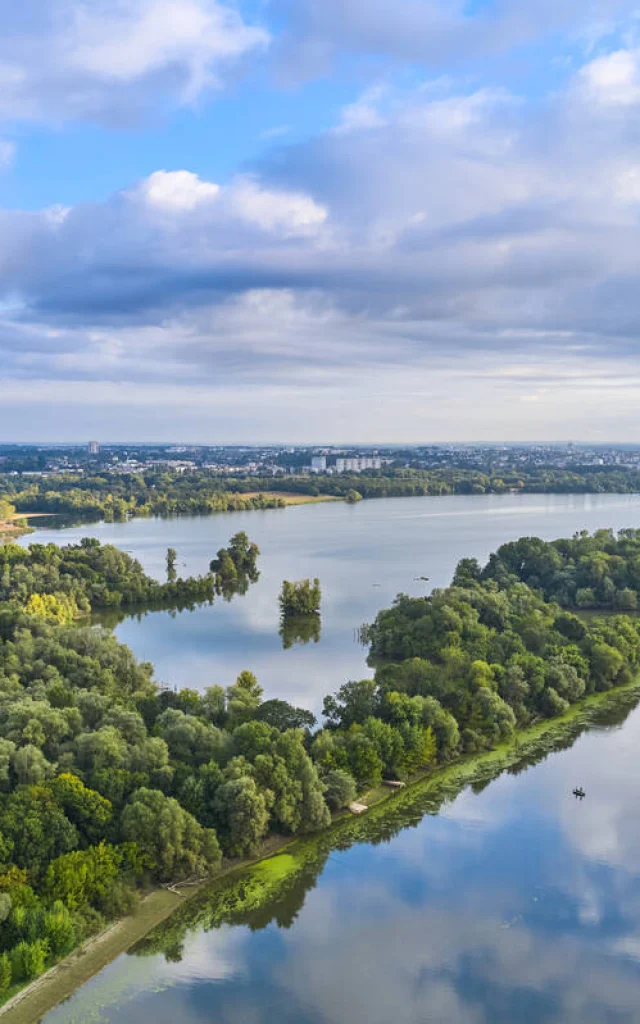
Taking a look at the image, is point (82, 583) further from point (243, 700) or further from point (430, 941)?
point (430, 941)

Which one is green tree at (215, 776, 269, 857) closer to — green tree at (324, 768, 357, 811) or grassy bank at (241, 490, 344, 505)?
green tree at (324, 768, 357, 811)

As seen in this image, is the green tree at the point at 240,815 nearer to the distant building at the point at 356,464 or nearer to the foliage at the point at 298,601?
the foliage at the point at 298,601

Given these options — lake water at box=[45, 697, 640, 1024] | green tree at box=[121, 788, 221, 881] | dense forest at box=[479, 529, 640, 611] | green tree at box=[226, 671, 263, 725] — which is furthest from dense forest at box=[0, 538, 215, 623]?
lake water at box=[45, 697, 640, 1024]

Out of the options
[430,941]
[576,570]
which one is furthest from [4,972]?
[576,570]

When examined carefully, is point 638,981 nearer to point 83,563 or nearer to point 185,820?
point 185,820

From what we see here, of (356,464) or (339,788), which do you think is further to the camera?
(356,464)

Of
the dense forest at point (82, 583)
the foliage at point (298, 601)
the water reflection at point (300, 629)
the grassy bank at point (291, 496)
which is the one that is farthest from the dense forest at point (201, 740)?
the grassy bank at point (291, 496)
